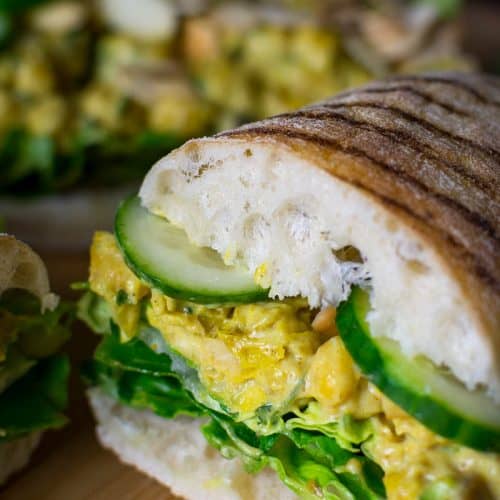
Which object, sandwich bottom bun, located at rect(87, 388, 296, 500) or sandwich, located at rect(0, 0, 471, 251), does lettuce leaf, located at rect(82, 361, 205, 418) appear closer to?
sandwich bottom bun, located at rect(87, 388, 296, 500)

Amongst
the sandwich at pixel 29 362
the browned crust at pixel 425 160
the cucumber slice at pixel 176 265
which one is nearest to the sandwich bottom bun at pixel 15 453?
the sandwich at pixel 29 362

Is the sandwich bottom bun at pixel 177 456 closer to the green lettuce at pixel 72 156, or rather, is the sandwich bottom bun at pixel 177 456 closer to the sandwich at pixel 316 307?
the sandwich at pixel 316 307

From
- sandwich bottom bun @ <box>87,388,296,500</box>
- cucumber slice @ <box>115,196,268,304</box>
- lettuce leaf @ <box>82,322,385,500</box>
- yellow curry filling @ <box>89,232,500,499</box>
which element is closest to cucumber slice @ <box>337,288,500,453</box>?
yellow curry filling @ <box>89,232,500,499</box>

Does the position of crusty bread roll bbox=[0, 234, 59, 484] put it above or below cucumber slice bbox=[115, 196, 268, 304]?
below

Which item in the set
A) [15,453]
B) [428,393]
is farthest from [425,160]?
[15,453]

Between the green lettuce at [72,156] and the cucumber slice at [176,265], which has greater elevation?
the cucumber slice at [176,265]

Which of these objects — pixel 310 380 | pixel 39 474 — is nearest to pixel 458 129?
pixel 310 380
